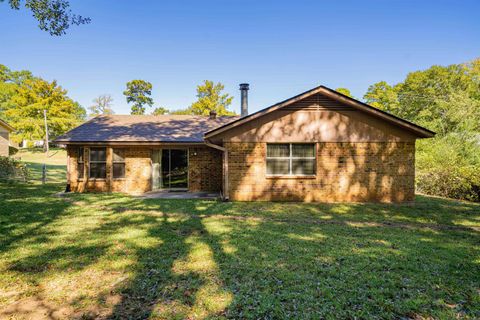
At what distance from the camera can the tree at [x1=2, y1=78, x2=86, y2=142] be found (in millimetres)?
34969

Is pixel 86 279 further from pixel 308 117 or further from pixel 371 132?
pixel 371 132

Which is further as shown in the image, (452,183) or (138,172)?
(138,172)

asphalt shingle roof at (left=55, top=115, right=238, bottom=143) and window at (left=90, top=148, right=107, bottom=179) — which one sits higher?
asphalt shingle roof at (left=55, top=115, right=238, bottom=143)

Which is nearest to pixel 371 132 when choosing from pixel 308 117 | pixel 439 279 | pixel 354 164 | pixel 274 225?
pixel 354 164

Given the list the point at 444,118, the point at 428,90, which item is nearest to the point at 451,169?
the point at 444,118

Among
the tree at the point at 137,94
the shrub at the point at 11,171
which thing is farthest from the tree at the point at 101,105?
the shrub at the point at 11,171

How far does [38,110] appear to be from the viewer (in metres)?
36.0

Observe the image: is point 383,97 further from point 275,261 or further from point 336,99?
point 275,261

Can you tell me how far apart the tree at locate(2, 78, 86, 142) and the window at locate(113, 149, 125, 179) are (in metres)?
29.0

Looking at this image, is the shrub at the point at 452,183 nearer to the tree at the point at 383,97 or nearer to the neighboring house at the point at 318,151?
the neighboring house at the point at 318,151

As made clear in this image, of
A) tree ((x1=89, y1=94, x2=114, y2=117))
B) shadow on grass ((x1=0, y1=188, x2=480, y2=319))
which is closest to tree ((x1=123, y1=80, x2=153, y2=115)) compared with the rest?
tree ((x1=89, y1=94, x2=114, y2=117))

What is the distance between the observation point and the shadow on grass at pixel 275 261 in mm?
3367

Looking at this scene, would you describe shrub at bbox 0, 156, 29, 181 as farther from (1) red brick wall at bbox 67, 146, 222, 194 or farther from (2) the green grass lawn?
(2) the green grass lawn

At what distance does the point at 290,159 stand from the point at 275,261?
6798mm
